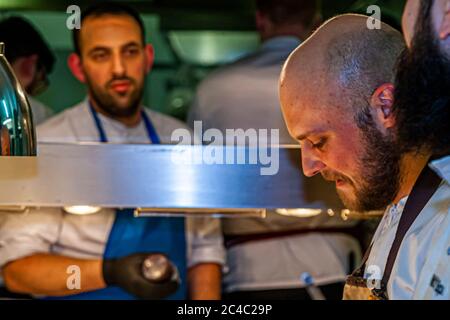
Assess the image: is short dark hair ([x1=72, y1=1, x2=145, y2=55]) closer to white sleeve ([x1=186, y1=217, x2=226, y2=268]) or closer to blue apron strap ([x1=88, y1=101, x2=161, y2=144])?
blue apron strap ([x1=88, y1=101, x2=161, y2=144])

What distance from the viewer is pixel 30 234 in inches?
60.2

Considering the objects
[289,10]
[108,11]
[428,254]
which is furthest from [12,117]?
[289,10]

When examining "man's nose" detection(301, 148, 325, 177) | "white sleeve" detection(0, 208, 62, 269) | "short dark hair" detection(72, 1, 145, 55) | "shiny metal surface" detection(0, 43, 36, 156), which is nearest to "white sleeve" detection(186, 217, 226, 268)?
"white sleeve" detection(0, 208, 62, 269)

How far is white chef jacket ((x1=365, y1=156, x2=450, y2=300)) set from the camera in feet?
2.65

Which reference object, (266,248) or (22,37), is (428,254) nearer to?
(266,248)

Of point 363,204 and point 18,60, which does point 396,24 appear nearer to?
point 363,204

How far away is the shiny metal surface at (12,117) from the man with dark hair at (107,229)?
1.89ft

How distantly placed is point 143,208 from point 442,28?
2.04ft

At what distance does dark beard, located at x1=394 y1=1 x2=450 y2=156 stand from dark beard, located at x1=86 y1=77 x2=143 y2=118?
812mm

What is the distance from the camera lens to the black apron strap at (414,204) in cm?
89

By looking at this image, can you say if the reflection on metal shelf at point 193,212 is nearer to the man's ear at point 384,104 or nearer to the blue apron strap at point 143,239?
the blue apron strap at point 143,239

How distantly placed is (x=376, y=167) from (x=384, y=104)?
79 mm
